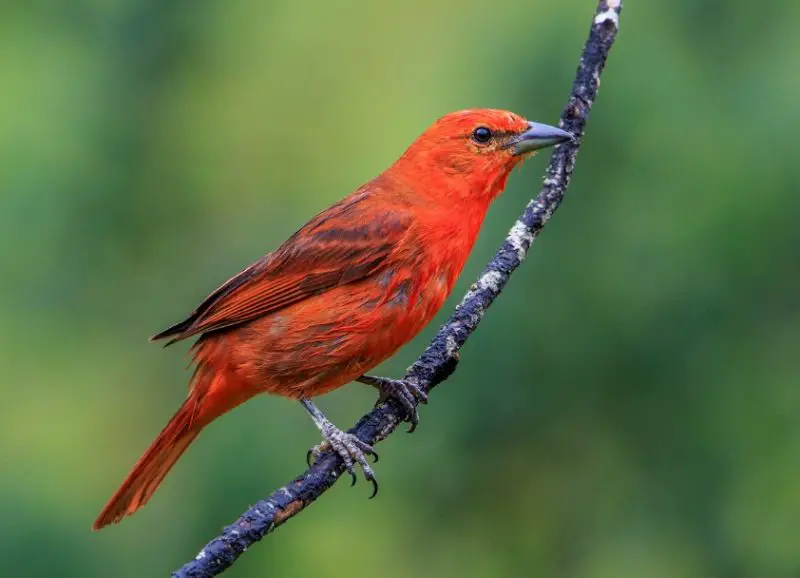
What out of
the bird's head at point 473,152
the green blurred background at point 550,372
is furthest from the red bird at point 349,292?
the green blurred background at point 550,372

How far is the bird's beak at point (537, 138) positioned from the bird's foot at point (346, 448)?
123 centimetres

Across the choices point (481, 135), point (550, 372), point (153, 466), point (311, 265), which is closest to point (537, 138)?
point (481, 135)

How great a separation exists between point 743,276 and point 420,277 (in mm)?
1143

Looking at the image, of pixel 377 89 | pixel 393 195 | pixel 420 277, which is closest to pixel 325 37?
pixel 377 89

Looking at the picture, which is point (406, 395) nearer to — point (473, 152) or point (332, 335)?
point (332, 335)

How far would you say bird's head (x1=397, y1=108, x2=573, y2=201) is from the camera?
14.2 feet

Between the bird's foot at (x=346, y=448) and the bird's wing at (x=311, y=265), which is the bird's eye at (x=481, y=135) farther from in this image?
the bird's foot at (x=346, y=448)

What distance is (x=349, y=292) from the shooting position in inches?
168

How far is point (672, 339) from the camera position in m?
4.21

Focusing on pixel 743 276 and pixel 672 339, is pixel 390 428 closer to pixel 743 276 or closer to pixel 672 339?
pixel 672 339

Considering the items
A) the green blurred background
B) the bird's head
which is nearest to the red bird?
the bird's head

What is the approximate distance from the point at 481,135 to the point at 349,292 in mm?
789

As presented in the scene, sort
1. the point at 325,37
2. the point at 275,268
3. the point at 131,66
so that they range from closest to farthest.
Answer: the point at 275,268 < the point at 131,66 < the point at 325,37

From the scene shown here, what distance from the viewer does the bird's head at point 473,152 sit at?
4.34 m
